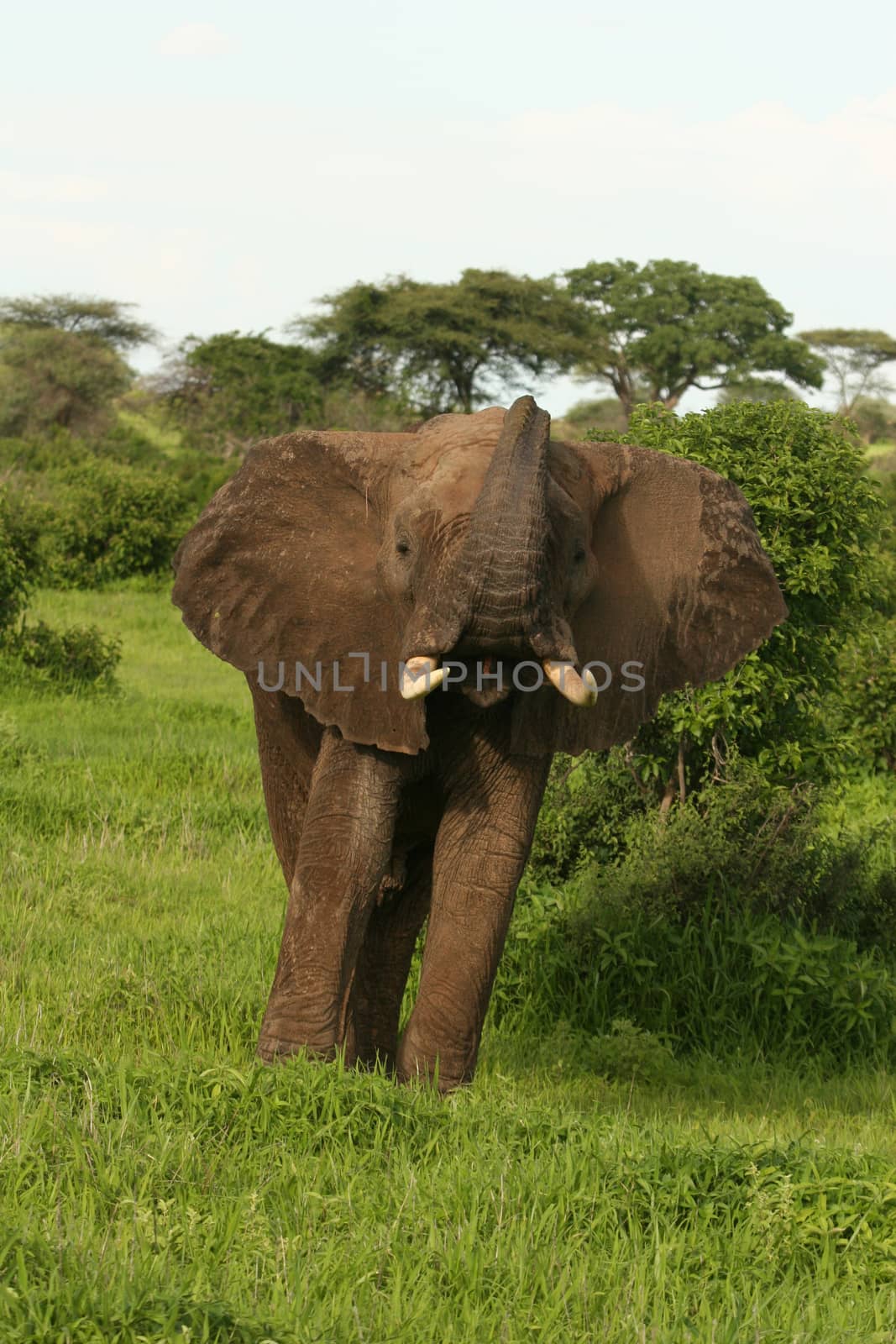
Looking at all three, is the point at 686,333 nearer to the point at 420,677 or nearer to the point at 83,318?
the point at 83,318

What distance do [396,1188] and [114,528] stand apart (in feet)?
63.5

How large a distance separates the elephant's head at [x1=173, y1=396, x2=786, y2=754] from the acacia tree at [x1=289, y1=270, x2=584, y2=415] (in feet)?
106

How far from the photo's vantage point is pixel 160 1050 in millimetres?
5672

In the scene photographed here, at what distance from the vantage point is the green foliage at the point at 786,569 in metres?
7.72

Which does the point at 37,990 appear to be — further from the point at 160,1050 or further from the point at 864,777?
the point at 864,777

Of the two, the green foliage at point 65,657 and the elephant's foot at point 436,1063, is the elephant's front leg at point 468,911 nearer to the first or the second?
the elephant's foot at point 436,1063

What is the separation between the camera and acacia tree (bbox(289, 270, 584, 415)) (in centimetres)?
3816

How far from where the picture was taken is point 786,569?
7.75m

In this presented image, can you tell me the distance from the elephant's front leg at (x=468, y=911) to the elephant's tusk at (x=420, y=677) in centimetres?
70

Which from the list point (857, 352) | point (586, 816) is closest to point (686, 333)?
point (857, 352)

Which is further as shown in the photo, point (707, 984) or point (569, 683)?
point (707, 984)

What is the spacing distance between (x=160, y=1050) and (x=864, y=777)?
720 centimetres

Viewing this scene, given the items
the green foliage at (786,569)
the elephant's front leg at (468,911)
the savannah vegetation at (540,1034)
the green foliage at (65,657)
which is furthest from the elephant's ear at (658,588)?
the green foliage at (65,657)

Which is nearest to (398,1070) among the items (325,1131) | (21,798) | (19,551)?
(325,1131)
